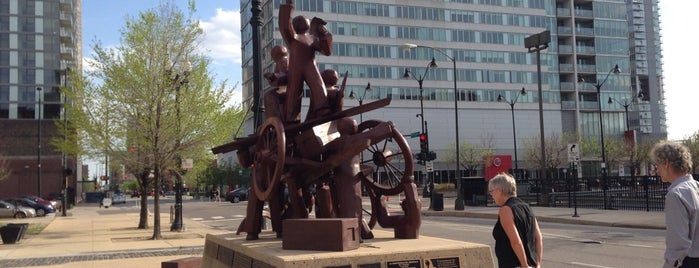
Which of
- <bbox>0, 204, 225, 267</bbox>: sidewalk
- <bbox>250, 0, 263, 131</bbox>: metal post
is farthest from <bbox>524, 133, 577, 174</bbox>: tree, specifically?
<bbox>250, 0, 263, 131</bbox>: metal post

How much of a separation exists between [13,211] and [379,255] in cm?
3897

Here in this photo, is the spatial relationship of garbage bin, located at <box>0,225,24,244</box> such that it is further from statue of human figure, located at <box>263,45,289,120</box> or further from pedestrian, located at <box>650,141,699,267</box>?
pedestrian, located at <box>650,141,699,267</box>

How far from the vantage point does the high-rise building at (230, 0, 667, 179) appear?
73.4m

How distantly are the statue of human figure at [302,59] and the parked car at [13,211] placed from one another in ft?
119

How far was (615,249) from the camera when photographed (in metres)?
13.9

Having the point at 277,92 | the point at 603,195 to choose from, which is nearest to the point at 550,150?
the point at 603,195

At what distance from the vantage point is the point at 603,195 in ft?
96.5

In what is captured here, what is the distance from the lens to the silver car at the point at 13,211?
37938 millimetres

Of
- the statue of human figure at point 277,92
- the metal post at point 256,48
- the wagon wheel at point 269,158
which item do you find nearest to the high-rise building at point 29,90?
the metal post at point 256,48

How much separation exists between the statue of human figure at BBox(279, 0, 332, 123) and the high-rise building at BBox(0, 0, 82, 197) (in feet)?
233

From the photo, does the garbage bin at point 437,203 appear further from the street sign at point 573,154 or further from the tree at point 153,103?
the tree at point 153,103

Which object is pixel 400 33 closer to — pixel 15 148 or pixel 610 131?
pixel 610 131

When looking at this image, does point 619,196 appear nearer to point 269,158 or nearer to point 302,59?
point 302,59

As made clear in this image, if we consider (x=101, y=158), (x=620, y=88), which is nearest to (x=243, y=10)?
(x=620, y=88)
